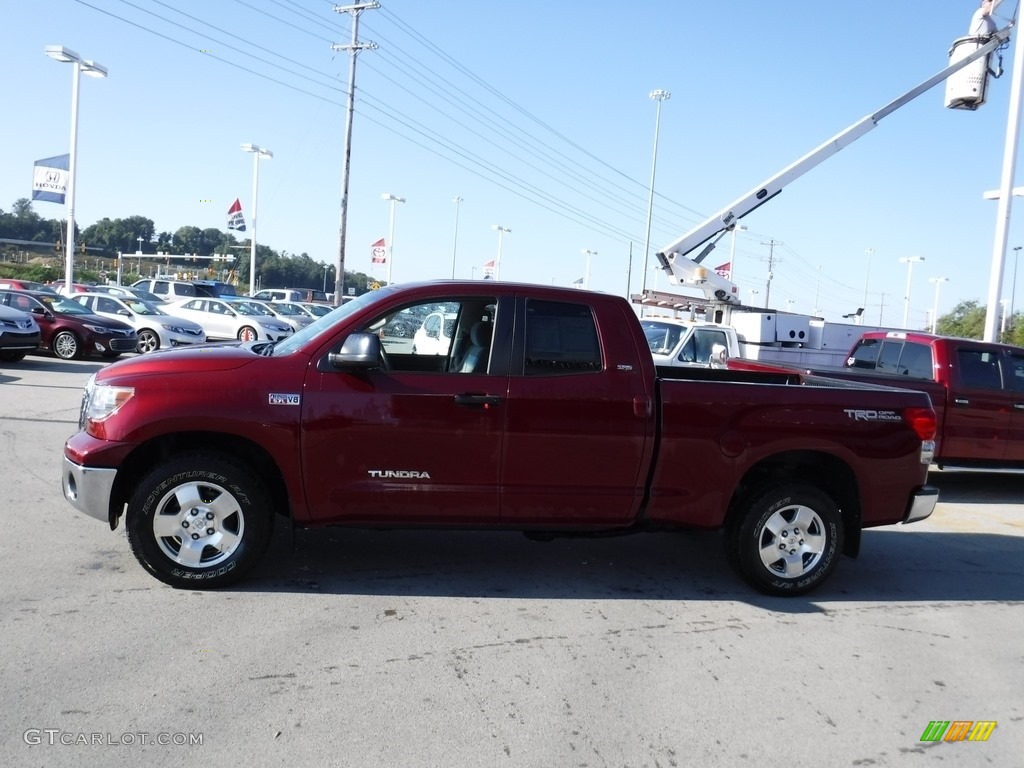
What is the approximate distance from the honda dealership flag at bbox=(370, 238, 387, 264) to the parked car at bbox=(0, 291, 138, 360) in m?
19.6

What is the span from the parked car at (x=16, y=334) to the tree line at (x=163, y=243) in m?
86.2

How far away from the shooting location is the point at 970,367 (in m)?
10.1

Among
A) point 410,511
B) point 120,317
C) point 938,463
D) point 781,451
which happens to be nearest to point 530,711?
point 410,511

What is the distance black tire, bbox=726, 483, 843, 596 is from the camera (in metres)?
5.84

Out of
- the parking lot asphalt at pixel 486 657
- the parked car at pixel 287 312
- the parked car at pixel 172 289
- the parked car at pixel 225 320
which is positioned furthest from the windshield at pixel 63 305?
the parking lot asphalt at pixel 486 657

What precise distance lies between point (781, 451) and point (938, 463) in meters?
5.12

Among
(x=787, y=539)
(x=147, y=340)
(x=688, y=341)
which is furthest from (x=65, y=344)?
(x=787, y=539)

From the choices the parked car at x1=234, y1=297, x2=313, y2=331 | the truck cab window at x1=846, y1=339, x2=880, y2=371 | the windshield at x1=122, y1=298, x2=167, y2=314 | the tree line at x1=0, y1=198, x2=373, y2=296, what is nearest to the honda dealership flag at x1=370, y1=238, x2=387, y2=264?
the parked car at x1=234, y1=297, x2=313, y2=331

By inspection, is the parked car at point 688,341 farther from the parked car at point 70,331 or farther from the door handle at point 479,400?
the parked car at point 70,331

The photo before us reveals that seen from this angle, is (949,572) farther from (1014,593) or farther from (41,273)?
(41,273)

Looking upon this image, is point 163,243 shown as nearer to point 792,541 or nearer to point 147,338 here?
point 147,338

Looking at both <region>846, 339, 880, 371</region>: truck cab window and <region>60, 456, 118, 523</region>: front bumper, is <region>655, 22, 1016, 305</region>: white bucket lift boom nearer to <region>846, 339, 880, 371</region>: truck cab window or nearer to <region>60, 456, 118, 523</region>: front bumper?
<region>846, 339, 880, 371</region>: truck cab window

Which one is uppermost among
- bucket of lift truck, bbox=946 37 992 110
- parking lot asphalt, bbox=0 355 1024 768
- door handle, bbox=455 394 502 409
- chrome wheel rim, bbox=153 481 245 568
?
bucket of lift truck, bbox=946 37 992 110

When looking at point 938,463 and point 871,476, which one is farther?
point 938,463
